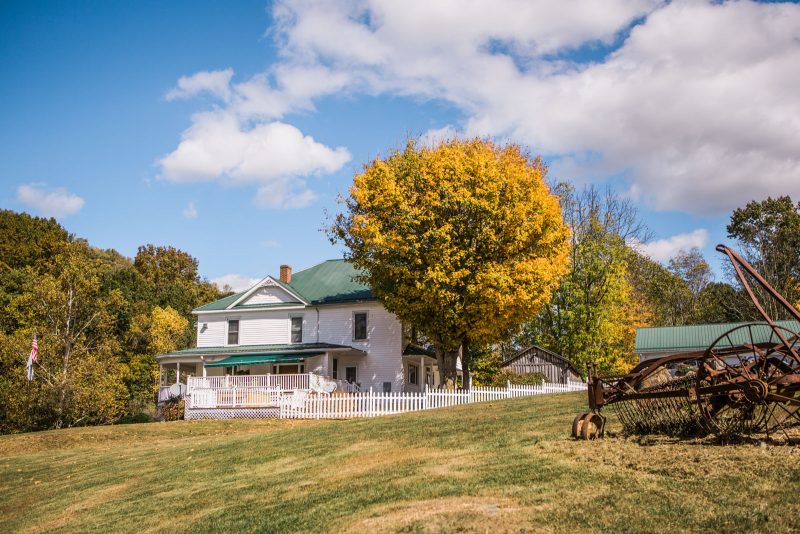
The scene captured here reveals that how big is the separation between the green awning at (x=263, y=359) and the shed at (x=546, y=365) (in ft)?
43.1

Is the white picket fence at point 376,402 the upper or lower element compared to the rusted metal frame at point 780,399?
lower

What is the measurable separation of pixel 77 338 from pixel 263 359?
36.8ft

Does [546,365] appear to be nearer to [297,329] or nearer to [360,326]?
[360,326]

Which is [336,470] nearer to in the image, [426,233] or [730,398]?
[730,398]

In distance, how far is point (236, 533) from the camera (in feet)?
32.3

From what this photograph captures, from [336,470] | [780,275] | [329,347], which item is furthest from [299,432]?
[780,275]

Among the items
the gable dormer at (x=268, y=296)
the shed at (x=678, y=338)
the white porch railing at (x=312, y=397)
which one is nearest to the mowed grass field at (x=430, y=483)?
the white porch railing at (x=312, y=397)

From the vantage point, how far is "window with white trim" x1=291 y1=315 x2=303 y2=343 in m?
41.0

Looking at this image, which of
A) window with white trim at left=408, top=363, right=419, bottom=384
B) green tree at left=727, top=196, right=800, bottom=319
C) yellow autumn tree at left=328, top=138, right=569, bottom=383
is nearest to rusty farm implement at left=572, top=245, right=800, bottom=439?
yellow autumn tree at left=328, top=138, right=569, bottom=383

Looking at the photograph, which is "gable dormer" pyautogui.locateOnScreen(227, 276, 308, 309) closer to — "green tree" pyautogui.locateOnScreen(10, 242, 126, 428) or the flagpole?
"green tree" pyautogui.locateOnScreen(10, 242, 126, 428)

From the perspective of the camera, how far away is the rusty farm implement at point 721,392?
30.4ft

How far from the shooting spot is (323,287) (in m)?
42.7

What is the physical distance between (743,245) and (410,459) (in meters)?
53.9

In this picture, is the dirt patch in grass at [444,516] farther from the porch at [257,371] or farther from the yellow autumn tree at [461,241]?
the porch at [257,371]
